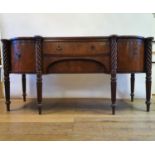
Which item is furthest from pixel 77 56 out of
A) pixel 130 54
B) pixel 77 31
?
pixel 77 31

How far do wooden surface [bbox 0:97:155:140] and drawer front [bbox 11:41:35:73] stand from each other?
357 millimetres

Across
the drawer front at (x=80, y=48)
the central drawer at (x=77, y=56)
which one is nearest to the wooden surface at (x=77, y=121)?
the central drawer at (x=77, y=56)

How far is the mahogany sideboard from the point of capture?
168 cm

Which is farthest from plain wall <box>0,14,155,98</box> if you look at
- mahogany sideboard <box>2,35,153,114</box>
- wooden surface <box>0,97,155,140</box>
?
mahogany sideboard <box>2,35,153,114</box>

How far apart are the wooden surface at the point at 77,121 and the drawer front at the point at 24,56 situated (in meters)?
0.36

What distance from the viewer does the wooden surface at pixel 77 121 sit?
121cm

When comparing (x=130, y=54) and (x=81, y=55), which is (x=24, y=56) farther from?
(x=130, y=54)

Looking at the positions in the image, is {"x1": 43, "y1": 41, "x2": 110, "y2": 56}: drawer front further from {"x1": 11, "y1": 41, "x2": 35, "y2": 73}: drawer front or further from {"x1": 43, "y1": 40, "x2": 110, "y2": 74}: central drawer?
{"x1": 11, "y1": 41, "x2": 35, "y2": 73}: drawer front

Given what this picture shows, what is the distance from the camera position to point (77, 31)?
2309 millimetres

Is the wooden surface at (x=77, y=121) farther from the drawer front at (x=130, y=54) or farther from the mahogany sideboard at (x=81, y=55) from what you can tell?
the drawer front at (x=130, y=54)

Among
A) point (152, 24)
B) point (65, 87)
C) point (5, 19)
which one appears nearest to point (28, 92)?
point (65, 87)

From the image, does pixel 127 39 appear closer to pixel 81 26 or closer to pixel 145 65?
pixel 145 65

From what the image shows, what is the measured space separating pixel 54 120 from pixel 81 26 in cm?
112
